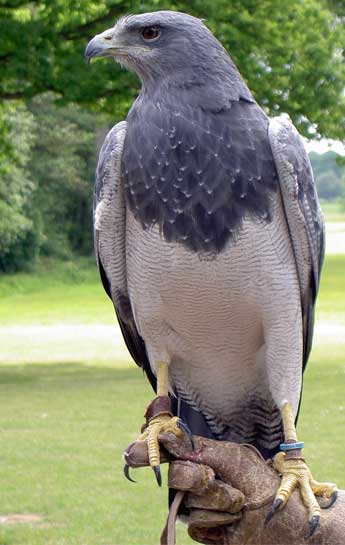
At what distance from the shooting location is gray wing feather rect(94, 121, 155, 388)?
4184 millimetres

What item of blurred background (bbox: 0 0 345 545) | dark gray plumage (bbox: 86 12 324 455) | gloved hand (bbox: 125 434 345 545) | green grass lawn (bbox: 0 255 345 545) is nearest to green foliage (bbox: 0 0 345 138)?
blurred background (bbox: 0 0 345 545)

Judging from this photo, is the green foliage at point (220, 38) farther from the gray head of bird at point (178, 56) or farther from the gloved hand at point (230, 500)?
the gloved hand at point (230, 500)

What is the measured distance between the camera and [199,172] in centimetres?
396

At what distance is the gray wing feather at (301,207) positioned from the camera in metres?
4.05

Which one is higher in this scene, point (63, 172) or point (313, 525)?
point (313, 525)

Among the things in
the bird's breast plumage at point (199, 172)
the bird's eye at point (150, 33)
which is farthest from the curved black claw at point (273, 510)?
the bird's eye at point (150, 33)

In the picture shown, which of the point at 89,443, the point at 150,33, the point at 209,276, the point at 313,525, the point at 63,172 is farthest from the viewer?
the point at 63,172

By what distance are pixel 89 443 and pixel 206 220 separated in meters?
8.12

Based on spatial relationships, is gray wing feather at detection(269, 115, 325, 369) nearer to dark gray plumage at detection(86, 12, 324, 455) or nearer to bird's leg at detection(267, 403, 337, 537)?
dark gray plumage at detection(86, 12, 324, 455)

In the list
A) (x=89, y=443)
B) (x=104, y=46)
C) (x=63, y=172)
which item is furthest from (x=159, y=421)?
(x=63, y=172)

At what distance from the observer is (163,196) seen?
157 inches

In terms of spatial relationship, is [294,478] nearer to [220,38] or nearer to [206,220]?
[206,220]

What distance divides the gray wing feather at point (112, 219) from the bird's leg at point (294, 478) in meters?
0.93

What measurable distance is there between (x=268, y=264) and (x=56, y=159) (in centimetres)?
3937
